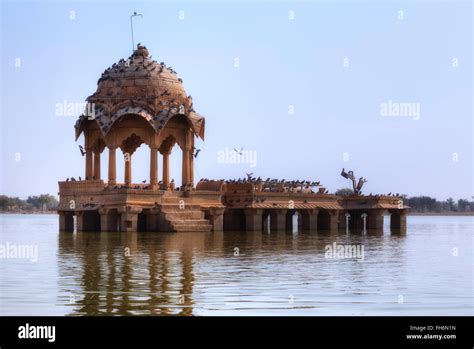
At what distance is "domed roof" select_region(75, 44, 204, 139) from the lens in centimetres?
7912

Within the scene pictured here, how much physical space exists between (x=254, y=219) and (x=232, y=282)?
4934 cm

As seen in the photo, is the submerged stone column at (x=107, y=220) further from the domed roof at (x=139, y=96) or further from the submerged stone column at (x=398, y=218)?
the submerged stone column at (x=398, y=218)

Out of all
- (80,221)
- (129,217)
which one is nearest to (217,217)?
(129,217)

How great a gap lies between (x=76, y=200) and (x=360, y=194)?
30.9 meters

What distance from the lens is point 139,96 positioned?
7988 cm

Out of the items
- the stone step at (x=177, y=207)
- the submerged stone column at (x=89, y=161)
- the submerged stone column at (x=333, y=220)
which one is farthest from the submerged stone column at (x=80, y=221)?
the submerged stone column at (x=333, y=220)

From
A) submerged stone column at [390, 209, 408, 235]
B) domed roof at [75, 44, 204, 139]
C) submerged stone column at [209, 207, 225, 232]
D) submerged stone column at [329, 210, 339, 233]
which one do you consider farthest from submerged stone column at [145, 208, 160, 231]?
submerged stone column at [390, 209, 408, 235]

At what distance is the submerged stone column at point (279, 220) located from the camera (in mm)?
85250

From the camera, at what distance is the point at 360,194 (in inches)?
3767

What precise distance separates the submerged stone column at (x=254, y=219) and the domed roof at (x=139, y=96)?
7.92 m

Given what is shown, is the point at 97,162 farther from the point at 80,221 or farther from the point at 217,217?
the point at 217,217

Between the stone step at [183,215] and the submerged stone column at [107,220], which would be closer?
the stone step at [183,215]
